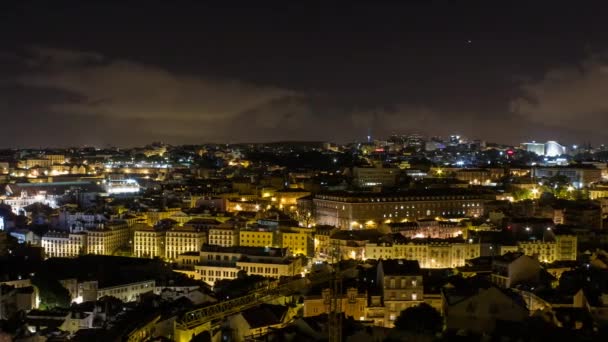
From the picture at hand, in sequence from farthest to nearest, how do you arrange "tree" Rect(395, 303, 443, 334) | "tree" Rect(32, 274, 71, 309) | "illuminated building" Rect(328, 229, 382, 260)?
"illuminated building" Rect(328, 229, 382, 260)
"tree" Rect(32, 274, 71, 309)
"tree" Rect(395, 303, 443, 334)

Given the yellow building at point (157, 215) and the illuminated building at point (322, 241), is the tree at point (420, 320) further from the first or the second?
the yellow building at point (157, 215)

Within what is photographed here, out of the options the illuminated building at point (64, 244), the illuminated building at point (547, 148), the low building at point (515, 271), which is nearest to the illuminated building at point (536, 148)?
the illuminated building at point (547, 148)

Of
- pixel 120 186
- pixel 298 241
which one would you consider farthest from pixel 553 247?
pixel 120 186

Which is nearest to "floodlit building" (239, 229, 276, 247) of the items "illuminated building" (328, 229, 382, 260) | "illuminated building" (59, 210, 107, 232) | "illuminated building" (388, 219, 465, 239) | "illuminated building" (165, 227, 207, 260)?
"illuminated building" (165, 227, 207, 260)

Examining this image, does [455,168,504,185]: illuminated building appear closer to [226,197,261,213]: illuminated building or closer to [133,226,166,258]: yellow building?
[226,197,261,213]: illuminated building

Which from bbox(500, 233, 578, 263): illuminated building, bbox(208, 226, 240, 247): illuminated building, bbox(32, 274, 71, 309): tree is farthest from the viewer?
bbox(208, 226, 240, 247): illuminated building
